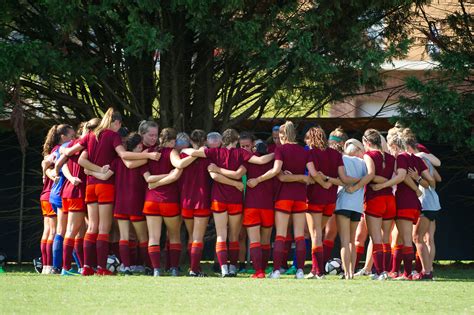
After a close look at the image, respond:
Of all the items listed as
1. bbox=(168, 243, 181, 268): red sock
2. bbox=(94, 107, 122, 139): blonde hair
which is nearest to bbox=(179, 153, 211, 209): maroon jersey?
bbox=(168, 243, 181, 268): red sock

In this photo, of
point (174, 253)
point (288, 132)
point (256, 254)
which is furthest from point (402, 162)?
point (174, 253)

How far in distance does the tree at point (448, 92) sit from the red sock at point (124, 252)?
5.43 meters

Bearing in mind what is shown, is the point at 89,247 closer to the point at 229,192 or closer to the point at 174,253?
the point at 174,253

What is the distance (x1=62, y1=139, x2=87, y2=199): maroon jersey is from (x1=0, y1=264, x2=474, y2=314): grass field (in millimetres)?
1255

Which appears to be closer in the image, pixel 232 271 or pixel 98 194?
pixel 98 194

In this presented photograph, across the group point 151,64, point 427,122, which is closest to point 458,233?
point 427,122

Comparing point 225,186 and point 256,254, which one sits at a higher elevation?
point 225,186

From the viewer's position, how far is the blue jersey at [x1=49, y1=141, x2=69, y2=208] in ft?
44.7

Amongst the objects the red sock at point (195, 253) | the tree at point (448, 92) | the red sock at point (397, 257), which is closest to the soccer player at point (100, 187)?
the red sock at point (195, 253)

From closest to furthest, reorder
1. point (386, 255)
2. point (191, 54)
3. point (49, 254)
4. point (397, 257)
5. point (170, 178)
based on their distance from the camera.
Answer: point (170, 178) → point (386, 255) → point (397, 257) → point (49, 254) → point (191, 54)

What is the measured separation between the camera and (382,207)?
1322 cm

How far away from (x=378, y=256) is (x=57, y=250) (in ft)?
14.1

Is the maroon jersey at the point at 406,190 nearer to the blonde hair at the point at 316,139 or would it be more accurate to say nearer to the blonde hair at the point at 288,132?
the blonde hair at the point at 316,139

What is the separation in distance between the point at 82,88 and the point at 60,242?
437cm
